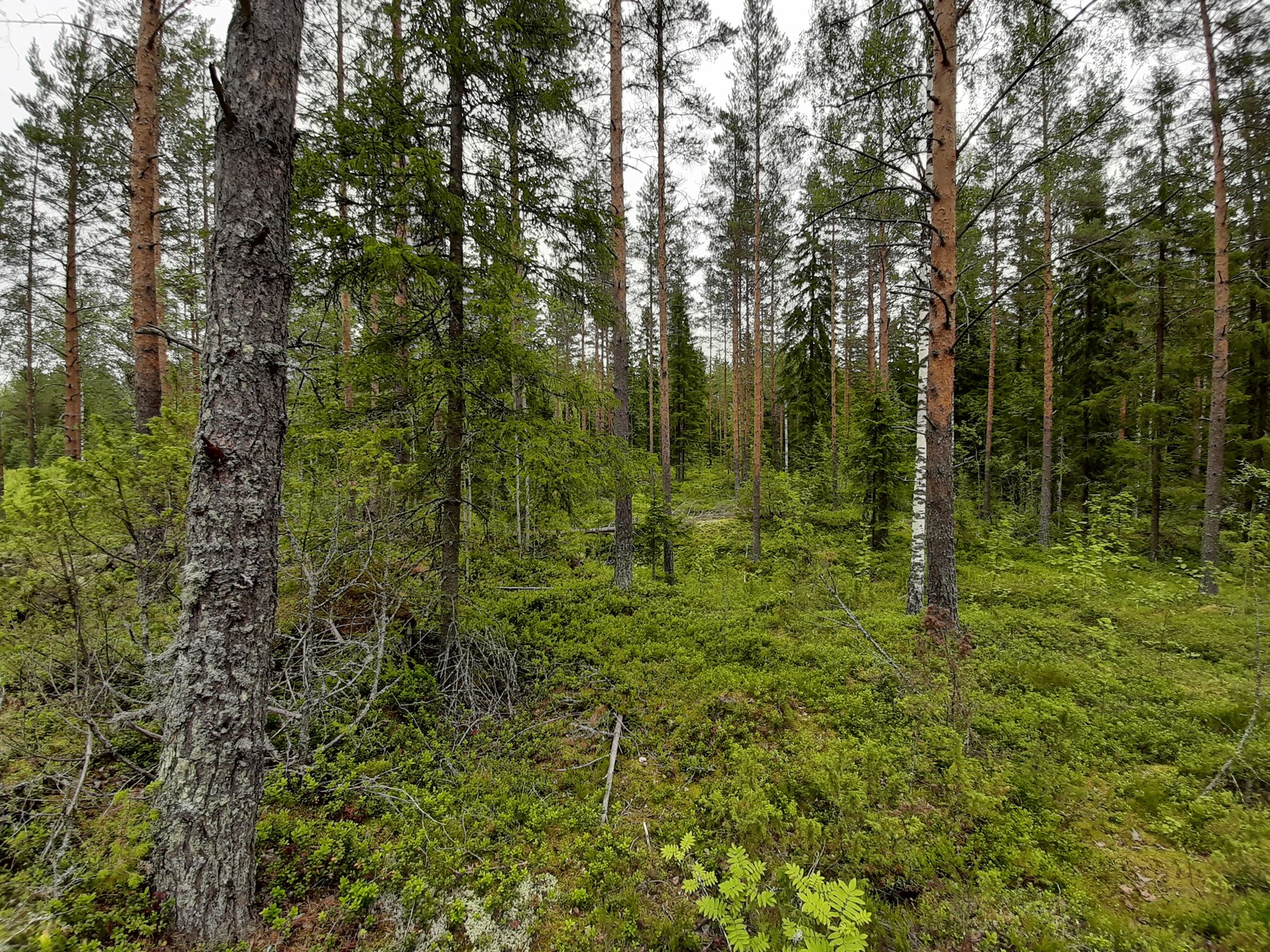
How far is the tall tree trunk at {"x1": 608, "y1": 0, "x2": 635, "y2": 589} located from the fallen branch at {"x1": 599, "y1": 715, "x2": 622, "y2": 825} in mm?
3742

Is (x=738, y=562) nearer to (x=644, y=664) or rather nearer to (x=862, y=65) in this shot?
(x=644, y=664)

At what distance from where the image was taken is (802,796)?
12.4 ft

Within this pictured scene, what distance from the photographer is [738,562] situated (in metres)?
11.6

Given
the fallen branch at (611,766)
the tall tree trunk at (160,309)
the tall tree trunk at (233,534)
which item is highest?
the tall tree trunk at (160,309)

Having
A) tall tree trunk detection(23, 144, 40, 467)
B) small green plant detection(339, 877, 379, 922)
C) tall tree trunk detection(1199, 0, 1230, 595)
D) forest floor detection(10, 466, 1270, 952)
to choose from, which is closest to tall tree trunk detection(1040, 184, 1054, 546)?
tall tree trunk detection(1199, 0, 1230, 595)

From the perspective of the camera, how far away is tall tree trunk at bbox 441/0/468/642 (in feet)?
15.8

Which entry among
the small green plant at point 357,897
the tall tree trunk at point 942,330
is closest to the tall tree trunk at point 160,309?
the small green plant at point 357,897

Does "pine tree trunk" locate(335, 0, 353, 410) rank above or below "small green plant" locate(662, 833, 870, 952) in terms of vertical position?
above

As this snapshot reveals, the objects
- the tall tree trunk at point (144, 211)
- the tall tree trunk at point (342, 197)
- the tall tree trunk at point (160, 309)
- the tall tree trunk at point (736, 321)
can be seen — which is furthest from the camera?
the tall tree trunk at point (736, 321)

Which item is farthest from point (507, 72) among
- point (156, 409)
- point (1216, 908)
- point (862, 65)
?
point (1216, 908)

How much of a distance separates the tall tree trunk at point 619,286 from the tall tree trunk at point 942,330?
436cm

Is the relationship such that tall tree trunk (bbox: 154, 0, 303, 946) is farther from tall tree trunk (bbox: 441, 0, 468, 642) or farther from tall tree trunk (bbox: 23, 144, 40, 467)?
tall tree trunk (bbox: 23, 144, 40, 467)

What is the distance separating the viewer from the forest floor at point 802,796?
8.82 ft

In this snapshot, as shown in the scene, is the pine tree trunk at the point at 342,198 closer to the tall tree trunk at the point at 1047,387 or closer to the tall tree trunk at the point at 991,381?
the tall tree trunk at the point at 991,381
